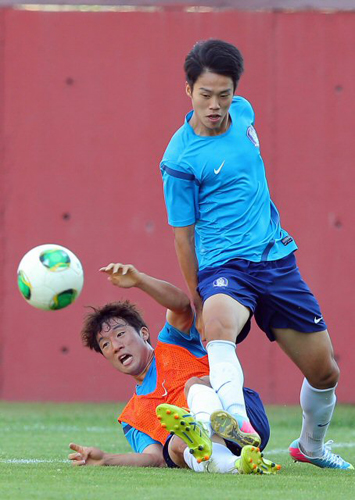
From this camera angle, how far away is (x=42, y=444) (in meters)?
6.09

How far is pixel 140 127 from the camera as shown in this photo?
9703mm

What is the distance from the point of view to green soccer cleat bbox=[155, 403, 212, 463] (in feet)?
12.5

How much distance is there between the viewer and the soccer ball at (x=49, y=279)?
17.2 ft

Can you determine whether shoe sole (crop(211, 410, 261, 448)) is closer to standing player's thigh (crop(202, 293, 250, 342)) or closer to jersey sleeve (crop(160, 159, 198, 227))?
standing player's thigh (crop(202, 293, 250, 342))

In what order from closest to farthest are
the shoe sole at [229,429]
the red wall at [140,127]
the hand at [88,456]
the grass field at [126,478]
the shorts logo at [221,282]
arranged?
the grass field at [126,478] < the shoe sole at [229,429] < the shorts logo at [221,282] < the hand at [88,456] < the red wall at [140,127]

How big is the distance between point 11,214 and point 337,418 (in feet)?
11.4

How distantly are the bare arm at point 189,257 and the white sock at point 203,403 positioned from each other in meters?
0.39

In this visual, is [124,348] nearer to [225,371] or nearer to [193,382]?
[193,382]

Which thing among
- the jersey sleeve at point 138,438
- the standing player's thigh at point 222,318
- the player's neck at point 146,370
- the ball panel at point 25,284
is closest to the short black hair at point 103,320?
the player's neck at point 146,370

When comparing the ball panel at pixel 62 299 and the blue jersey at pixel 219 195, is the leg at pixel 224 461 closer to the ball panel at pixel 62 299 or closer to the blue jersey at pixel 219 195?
the blue jersey at pixel 219 195

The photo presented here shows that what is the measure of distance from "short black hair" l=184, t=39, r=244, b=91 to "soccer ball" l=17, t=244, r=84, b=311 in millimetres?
1269

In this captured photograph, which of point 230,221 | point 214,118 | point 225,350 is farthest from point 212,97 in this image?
point 225,350

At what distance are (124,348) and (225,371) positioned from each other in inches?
28.0

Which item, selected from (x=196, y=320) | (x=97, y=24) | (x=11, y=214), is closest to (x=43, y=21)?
(x=97, y=24)
